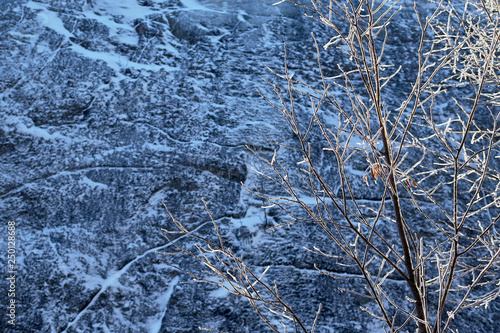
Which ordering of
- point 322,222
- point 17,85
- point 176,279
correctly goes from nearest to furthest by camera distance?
point 322,222 < point 176,279 < point 17,85

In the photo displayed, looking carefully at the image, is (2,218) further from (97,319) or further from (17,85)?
(17,85)

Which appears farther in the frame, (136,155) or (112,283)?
(136,155)

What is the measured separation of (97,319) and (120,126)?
148 cm

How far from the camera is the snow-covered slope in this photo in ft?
8.20

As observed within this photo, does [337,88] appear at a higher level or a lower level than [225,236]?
higher

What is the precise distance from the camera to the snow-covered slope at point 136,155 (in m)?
2.50

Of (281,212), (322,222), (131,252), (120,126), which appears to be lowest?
(131,252)

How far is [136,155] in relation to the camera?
307 centimetres

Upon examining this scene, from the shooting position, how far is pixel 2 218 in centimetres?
271

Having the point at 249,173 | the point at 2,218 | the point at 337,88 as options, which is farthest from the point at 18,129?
the point at 337,88

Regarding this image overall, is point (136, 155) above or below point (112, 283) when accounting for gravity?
above

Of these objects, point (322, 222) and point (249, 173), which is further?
point (249, 173)

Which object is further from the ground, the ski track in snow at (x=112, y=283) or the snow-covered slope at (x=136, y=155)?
the snow-covered slope at (x=136, y=155)

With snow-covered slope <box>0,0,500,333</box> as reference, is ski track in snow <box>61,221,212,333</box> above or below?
below
